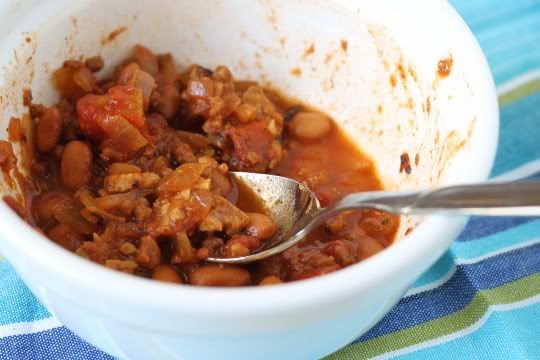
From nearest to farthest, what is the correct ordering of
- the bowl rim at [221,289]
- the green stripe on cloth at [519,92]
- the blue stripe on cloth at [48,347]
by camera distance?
the bowl rim at [221,289], the blue stripe on cloth at [48,347], the green stripe on cloth at [519,92]

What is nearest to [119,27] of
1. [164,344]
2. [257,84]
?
[257,84]

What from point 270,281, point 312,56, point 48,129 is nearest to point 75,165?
point 48,129

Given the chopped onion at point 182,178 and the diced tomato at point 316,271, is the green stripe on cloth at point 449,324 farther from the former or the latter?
the chopped onion at point 182,178

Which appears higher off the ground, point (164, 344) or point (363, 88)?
point (363, 88)

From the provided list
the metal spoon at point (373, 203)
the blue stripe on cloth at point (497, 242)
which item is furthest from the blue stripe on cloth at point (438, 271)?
the metal spoon at point (373, 203)

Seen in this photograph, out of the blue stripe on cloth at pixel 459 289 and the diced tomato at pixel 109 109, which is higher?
the diced tomato at pixel 109 109

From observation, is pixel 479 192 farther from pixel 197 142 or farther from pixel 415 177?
pixel 197 142
